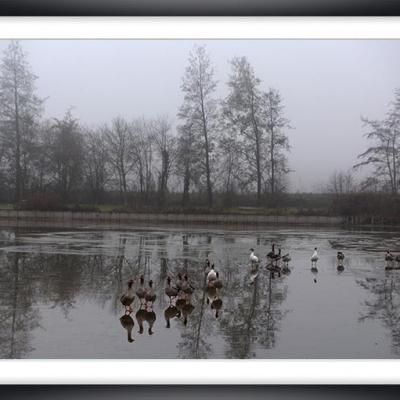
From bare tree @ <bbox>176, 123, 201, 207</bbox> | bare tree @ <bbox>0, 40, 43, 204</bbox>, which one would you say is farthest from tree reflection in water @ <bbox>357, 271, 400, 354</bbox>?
bare tree @ <bbox>0, 40, 43, 204</bbox>

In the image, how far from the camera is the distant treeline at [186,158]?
1040 cm

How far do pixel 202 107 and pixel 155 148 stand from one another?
194 cm

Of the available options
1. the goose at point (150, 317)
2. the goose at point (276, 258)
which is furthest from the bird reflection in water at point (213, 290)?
the goose at point (276, 258)

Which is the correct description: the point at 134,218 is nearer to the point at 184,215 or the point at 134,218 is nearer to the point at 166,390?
the point at 184,215

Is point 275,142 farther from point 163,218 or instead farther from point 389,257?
point 163,218

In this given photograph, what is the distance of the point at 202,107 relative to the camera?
454 inches

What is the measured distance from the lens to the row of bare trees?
35.6ft

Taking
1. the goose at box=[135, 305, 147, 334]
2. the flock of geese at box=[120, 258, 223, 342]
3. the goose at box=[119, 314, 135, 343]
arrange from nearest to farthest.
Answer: the goose at box=[119, 314, 135, 343]
the goose at box=[135, 305, 147, 334]
the flock of geese at box=[120, 258, 223, 342]

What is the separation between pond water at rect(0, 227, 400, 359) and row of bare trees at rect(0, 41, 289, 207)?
1569 mm

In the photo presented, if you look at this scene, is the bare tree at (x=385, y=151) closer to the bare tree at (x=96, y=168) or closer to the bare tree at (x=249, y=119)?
the bare tree at (x=249, y=119)

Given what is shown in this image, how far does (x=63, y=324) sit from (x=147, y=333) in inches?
41.1
